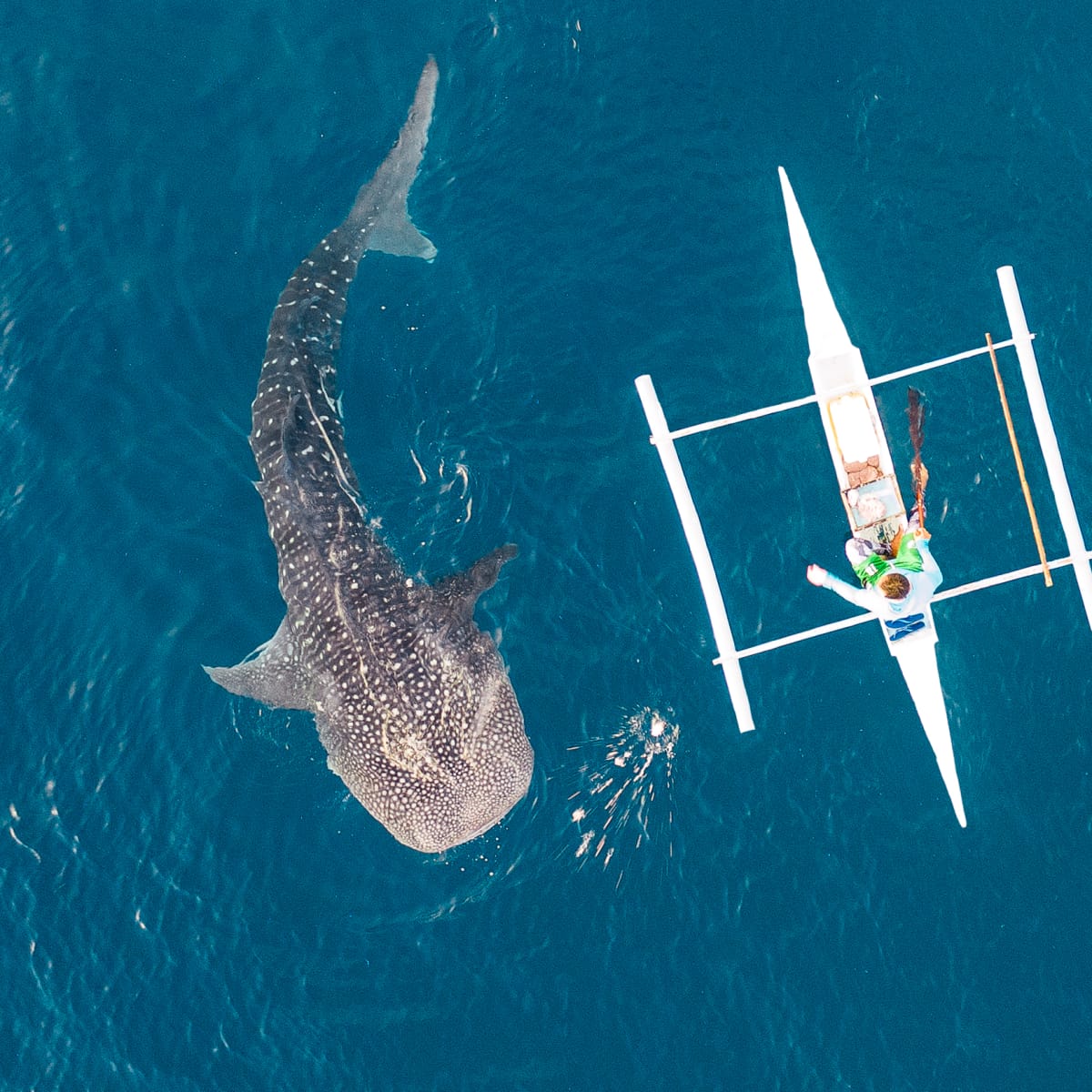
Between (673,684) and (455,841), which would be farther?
(673,684)

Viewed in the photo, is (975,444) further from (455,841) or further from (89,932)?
(89,932)

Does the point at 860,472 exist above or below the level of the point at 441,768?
above

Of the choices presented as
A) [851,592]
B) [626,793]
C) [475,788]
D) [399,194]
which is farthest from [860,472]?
[399,194]

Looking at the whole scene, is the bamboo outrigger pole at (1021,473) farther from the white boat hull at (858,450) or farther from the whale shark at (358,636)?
the whale shark at (358,636)

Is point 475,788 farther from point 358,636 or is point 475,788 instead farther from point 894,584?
point 894,584

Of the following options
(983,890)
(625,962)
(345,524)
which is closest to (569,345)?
(345,524)

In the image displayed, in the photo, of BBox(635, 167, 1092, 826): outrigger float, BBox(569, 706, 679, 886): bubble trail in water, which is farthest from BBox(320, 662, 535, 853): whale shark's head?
BBox(635, 167, 1092, 826): outrigger float

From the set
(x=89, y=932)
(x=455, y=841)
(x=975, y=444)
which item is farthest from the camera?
(x=975, y=444)
